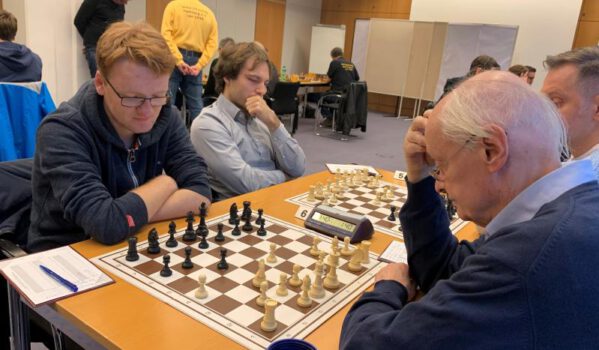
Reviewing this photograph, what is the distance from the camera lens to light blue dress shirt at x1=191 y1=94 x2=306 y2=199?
90.0 inches

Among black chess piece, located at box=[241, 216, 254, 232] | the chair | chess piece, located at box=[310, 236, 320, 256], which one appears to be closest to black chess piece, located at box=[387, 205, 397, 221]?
chess piece, located at box=[310, 236, 320, 256]

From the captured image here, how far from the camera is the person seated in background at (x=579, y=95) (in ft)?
6.52

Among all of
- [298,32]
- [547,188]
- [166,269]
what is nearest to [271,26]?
[298,32]

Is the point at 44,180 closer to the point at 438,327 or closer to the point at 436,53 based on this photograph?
the point at 438,327

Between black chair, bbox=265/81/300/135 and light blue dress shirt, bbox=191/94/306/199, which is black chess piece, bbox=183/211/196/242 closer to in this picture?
light blue dress shirt, bbox=191/94/306/199

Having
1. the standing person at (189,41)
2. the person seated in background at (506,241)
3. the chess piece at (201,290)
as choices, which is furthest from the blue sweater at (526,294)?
the standing person at (189,41)

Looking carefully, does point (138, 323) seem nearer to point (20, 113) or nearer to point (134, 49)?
point (134, 49)

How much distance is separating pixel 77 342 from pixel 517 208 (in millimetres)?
1326

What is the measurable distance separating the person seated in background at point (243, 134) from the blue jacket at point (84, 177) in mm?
508

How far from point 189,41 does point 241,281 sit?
175 inches

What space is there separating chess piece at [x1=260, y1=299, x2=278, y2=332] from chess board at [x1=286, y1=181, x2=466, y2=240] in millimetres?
801

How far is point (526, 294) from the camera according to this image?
0.72m

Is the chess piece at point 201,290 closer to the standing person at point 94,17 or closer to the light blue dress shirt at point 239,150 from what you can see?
the light blue dress shirt at point 239,150

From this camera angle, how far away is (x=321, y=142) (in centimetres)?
736
